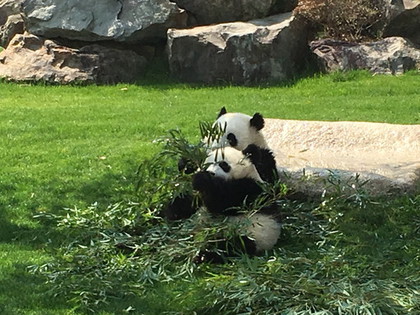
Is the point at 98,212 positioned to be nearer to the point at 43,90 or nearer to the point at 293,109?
the point at 293,109

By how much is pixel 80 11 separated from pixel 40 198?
6.44m

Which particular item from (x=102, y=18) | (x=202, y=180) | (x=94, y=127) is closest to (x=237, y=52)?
(x=102, y=18)

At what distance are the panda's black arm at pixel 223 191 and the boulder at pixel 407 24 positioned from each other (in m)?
7.87

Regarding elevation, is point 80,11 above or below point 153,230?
above

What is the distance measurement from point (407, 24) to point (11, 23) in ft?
21.4

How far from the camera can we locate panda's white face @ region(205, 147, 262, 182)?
4906mm

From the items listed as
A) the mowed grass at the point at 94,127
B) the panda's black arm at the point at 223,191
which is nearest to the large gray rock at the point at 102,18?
the mowed grass at the point at 94,127

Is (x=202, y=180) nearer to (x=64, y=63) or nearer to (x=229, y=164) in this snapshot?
(x=229, y=164)

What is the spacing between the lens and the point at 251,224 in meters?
4.79

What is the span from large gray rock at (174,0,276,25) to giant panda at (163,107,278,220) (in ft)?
22.0

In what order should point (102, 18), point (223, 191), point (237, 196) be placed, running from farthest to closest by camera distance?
point (102, 18), point (237, 196), point (223, 191)

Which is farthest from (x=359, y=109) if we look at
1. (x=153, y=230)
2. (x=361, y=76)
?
(x=153, y=230)

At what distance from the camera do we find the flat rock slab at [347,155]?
6.02 m

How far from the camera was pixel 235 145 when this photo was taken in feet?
17.8
